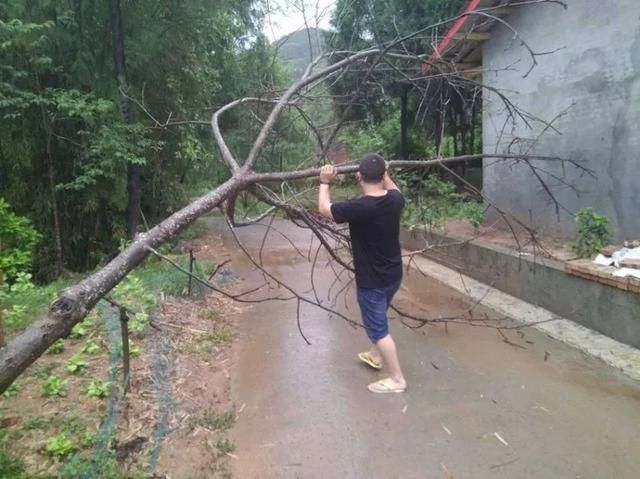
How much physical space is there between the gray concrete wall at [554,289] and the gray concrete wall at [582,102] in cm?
105

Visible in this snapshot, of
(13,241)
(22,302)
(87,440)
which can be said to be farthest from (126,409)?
(13,241)

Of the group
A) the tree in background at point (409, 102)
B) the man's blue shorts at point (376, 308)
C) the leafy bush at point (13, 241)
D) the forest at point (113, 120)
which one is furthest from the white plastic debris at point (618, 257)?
the leafy bush at point (13, 241)

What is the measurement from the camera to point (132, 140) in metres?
7.65

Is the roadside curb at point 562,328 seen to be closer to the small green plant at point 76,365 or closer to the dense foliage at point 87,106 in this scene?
the small green plant at point 76,365

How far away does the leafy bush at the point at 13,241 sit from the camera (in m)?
5.85

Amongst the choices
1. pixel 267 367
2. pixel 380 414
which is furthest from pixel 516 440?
pixel 267 367

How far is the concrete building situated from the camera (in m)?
5.93

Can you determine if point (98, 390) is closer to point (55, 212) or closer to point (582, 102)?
point (55, 212)

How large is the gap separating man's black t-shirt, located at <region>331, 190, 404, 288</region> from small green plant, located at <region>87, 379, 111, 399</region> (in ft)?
6.41

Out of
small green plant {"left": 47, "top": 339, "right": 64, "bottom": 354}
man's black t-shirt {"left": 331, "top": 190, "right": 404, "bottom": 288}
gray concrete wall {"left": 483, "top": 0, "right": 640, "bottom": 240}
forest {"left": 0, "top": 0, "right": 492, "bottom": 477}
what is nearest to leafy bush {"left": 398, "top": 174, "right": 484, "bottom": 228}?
forest {"left": 0, "top": 0, "right": 492, "bottom": 477}

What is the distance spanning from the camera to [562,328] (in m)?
5.46

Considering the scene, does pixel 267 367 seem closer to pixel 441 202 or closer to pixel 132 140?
pixel 132 140

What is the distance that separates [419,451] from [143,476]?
1579 millimetres

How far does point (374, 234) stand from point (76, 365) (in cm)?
250
